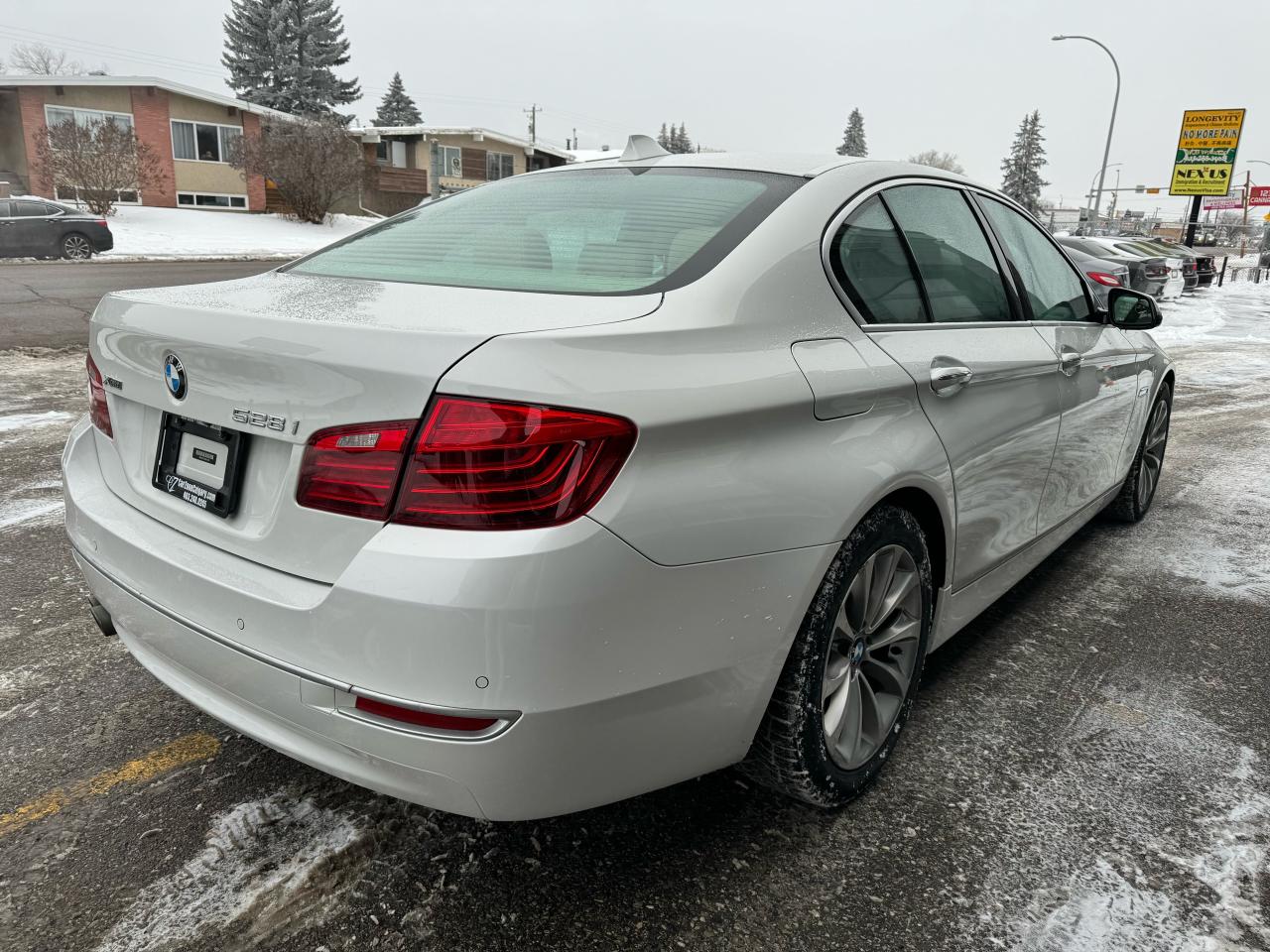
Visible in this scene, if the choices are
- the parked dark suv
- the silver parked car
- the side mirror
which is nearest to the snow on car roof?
the side mirror

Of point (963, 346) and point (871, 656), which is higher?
point (963, 346)

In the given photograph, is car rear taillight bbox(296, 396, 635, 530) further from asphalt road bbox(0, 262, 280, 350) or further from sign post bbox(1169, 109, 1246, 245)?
sign post bbox(1169, 109, 1246, 245)

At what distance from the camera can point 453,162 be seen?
44406mm

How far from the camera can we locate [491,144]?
45.2 meters

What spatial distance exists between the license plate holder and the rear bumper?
0.34ft

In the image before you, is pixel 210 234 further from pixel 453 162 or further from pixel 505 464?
pixel 505 464

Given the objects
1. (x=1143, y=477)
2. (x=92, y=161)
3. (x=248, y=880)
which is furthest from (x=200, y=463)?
(x=92, y=161)

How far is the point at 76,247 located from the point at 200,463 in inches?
902

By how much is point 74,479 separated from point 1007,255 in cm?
279

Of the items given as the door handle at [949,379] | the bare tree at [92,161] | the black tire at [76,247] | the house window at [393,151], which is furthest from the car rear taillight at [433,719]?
the house window at [393,151]

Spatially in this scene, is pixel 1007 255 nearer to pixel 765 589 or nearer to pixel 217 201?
pixel 765 589

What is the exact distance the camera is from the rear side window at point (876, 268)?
2.20 m

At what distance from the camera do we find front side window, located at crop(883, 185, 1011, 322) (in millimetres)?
2529

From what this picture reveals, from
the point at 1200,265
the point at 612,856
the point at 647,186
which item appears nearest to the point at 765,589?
the point at 612,856
